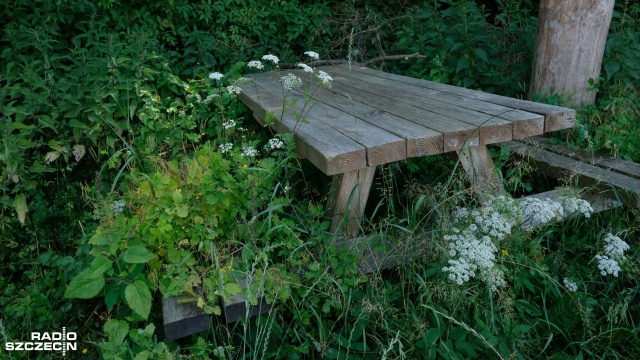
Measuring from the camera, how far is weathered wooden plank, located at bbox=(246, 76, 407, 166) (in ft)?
8.86

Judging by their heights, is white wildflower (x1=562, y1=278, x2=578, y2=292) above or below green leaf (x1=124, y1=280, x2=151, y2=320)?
below

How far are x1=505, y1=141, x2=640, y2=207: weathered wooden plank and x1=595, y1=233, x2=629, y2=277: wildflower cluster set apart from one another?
35cm

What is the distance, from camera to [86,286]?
222cm

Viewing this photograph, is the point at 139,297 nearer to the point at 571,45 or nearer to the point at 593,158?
the point at 593,158

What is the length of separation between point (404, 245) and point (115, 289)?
124 cm

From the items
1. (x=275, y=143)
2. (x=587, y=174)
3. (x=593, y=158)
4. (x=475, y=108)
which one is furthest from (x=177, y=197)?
(x=593, y=158)

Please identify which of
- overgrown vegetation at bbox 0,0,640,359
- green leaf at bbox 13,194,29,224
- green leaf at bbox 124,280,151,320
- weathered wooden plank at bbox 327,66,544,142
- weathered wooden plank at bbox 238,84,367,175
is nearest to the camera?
green leaf at bbox 124,280,151,320

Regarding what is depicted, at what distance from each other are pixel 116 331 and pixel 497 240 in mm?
1637

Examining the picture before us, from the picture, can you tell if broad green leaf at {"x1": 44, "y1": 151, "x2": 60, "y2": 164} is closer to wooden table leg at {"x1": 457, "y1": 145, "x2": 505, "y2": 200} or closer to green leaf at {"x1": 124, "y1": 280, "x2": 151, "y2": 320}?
green leaf at {"x1": 124, "y1": 280, "x2": 151, "y2": 320}

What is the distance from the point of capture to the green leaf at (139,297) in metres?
2.15

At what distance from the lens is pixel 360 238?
2854 mm

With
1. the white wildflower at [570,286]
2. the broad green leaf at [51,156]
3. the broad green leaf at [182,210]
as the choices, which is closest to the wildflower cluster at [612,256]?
the white wildflower at [570,286]

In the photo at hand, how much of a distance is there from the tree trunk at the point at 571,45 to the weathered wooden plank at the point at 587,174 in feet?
2.90

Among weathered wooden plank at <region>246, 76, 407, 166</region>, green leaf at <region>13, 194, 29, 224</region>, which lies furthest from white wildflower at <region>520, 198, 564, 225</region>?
green leaf at <region>13, 194, 29, 224</region>
